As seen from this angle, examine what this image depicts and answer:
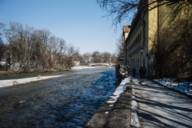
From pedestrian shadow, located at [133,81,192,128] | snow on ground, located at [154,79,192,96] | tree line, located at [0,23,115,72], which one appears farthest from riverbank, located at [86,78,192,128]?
tree line, located at [0,23,115,72]

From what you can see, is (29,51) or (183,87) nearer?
(183,87)

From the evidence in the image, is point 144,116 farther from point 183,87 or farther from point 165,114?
point 183,87

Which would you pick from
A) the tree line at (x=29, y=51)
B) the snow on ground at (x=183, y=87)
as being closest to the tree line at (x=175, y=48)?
the snow on ground at (x=183, y=87)

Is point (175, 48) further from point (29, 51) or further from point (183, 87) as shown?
point (29, 51)

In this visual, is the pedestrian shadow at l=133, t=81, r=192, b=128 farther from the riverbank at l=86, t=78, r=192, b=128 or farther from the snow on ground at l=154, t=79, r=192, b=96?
the snow on ground at l=154, t=79, r=192, b=96

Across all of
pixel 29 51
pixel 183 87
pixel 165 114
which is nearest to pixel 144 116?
pixel 165 114

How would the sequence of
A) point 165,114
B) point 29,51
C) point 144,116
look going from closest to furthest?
point 144,116 < point 165,114 < point 29,51

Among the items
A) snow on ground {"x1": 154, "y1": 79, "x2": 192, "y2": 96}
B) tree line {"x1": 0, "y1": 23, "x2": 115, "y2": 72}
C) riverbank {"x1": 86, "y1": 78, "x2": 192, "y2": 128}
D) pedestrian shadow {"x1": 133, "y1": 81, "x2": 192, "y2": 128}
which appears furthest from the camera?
Result: tree line {"x1": 0, "y1": 23, "x2": 115, "y2": 72}

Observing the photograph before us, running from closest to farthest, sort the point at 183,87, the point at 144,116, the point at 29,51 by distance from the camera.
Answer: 1. the point at 144,116
2. the point at 183,87
3. the point at 29,51

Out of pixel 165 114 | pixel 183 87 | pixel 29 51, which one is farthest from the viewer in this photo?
pixel 29 51

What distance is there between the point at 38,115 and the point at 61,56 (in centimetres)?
11086

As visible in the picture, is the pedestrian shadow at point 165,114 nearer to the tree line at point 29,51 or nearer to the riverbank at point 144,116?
the riverbank at point 144,116

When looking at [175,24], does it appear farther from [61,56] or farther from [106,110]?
[61,56]

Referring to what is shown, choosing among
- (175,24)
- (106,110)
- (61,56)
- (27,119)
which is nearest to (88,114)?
(27,119)
